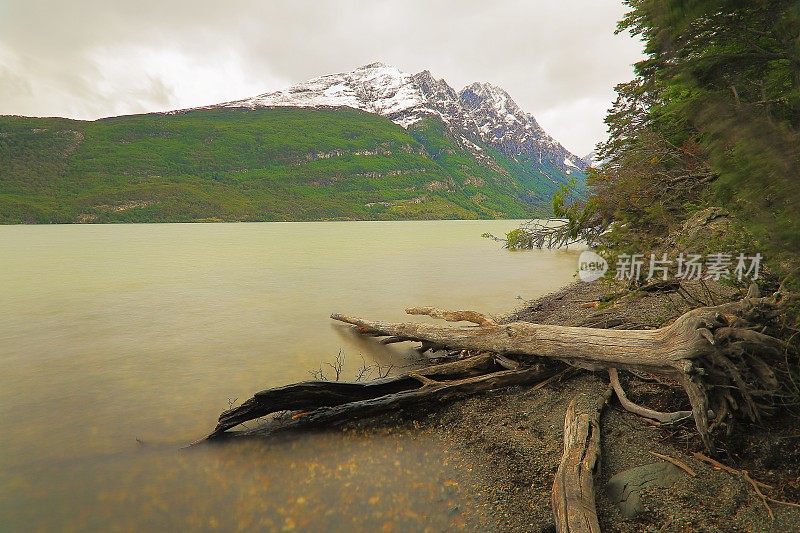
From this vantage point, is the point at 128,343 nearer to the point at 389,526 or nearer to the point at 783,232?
the point at 389,526

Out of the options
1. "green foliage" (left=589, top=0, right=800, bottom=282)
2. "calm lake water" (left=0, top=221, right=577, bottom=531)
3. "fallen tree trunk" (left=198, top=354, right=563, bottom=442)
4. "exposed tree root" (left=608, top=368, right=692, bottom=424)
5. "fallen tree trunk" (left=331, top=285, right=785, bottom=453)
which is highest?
"green foliage" (left=589, top=0, right=800, bottom=282)

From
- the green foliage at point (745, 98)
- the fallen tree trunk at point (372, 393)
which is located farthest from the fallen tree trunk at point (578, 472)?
the green foliage at point (745, 98)

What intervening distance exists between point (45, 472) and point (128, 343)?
25.3 feet

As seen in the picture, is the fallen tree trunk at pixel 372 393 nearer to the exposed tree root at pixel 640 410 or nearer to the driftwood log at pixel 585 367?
the driftwood log at pixel 585 367

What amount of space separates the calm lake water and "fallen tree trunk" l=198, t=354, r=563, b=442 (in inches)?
18.8

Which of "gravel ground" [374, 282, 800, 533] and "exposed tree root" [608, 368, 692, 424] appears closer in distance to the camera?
"gravel ground" [374, 282, 800, 533]

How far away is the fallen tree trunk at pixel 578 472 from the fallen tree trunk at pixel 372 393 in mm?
1844

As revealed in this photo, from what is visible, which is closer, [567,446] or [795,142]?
[795,142]

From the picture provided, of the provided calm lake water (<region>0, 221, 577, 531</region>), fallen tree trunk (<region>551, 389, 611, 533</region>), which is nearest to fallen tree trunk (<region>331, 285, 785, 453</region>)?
fallen tree trunk (<region>551, 389, 611, 533</region>)

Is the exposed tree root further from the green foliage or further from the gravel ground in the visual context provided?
the green foliage

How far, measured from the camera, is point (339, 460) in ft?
22.0

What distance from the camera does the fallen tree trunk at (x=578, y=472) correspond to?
4.32 metres

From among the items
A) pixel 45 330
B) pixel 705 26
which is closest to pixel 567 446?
pixel 705 26

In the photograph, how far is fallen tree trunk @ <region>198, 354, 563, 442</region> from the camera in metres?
7.62
